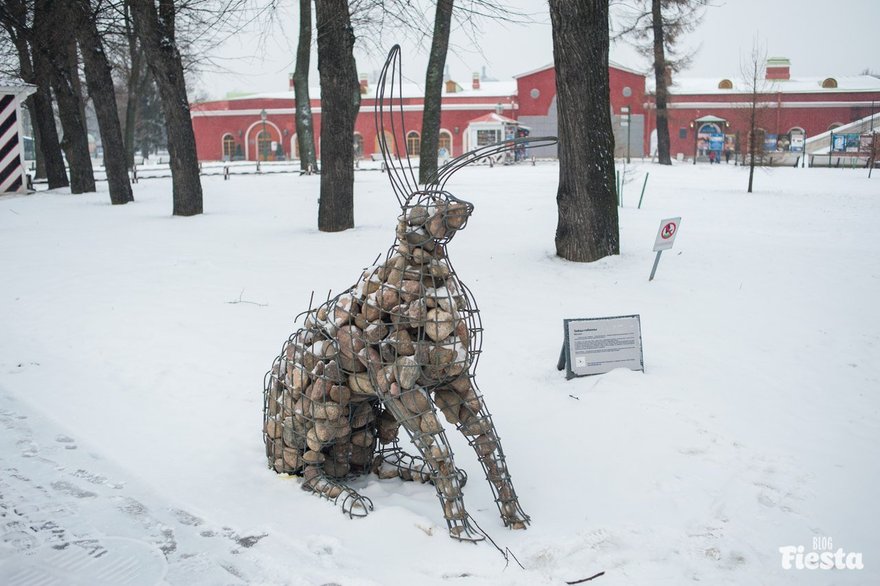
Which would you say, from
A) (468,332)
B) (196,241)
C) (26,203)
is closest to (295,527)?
(468,332)

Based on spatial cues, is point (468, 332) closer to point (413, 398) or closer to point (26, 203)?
point (413, 398)

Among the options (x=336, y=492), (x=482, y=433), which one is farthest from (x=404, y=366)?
(x=336, y=492)

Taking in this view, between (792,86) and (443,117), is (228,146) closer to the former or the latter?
(443,117)

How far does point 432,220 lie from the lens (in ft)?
11.7

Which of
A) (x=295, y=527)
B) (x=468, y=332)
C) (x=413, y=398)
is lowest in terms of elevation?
(x=295, y=527)

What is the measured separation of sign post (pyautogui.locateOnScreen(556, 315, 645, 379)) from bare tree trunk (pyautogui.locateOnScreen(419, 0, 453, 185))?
11727 millimetres

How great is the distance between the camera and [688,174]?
24.2m

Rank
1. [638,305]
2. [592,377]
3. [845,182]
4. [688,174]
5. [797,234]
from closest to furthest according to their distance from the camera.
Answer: [592,377]
[638,305]
[797,234]
[845,182]
[688,174]

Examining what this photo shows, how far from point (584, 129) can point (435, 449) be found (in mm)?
5947

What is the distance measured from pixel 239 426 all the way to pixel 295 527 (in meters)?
1.49

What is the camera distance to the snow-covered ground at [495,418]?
137 inches

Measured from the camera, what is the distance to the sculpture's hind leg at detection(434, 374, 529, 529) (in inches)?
149

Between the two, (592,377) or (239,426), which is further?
(592,377)

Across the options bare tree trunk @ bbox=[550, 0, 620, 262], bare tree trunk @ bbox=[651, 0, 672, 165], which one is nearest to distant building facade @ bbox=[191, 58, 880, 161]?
bare tree trunk @ bbox=[651, 0, 672, 165]
